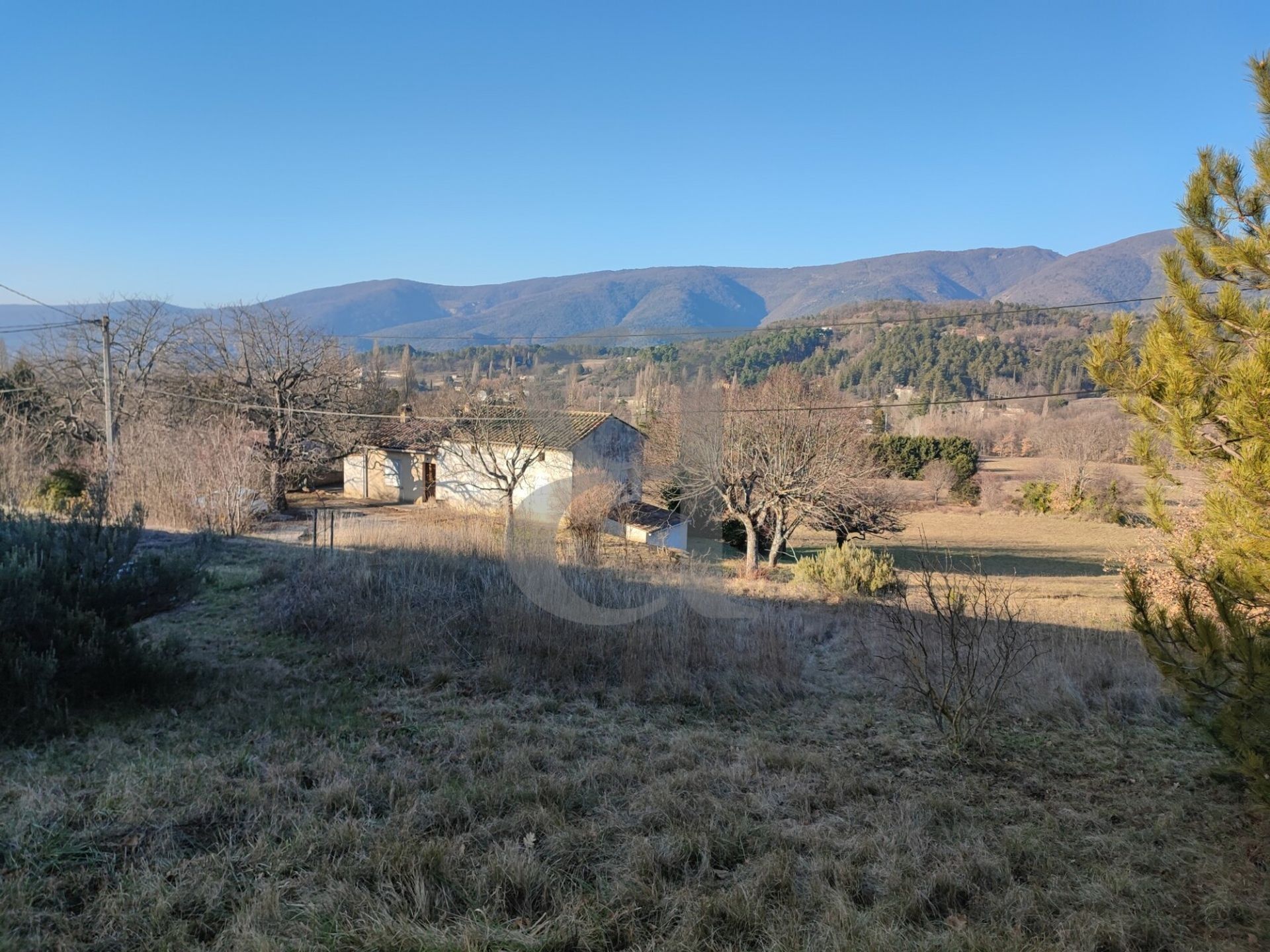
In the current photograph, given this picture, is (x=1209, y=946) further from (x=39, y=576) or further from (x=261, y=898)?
(x=39, y=576)

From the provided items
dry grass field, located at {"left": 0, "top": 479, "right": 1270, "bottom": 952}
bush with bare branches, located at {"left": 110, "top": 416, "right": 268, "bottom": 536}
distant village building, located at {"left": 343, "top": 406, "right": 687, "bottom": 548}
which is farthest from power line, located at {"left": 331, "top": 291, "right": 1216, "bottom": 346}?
dry grass field, located at {"left": 0, "top": 479, "right": 1270, "bottom": 952}

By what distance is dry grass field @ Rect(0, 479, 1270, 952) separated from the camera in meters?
2.83

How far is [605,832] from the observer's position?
12.0 ft

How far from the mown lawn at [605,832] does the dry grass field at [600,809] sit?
18 mm

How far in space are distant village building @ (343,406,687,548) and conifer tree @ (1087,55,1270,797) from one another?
16180 millimetres

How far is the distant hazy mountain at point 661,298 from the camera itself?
3991cm

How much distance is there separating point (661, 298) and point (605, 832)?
40.2 metres

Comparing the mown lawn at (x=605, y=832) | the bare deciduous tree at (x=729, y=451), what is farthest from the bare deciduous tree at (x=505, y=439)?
the mown lawn at (x=605, y=832)

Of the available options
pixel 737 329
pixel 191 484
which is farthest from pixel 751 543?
pixel 191 484

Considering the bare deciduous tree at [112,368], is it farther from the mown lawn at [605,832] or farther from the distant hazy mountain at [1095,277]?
the distant hazy mountain at [1095,277]

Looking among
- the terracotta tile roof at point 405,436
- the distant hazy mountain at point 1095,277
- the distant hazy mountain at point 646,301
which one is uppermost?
the distant hazy mountain at point 1095,277

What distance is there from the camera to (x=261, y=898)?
2830 millimetres

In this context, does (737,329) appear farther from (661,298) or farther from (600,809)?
(600,809)

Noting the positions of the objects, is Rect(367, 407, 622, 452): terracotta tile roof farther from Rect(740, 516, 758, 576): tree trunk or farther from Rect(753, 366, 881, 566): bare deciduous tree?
Rect(753, 366, 881, 566): bare deciduous tree
